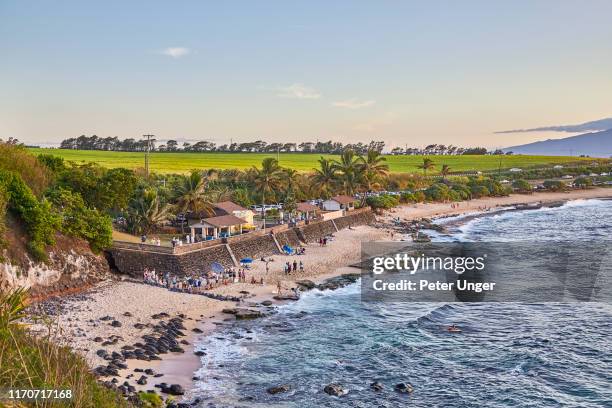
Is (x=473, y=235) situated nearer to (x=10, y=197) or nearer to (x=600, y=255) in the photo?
(x=600, y=255)

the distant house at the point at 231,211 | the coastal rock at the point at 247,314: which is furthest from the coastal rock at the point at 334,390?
the distant house at the point at 231,211

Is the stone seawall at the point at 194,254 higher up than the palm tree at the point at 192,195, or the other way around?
the palm tree at the point at 192,195

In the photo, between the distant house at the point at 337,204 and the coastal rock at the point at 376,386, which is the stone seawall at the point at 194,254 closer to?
the distant house at the point at 337,204

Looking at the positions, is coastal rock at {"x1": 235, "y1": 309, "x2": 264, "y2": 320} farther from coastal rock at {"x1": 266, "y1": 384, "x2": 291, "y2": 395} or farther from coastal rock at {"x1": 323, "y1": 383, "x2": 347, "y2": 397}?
coastal rock at {"x1": 323, "y1": 383, "x2": 347, "y2": 397}

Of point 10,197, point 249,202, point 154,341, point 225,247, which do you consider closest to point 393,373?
point 154,341

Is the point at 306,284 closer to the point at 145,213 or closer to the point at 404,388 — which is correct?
the point at 145,213

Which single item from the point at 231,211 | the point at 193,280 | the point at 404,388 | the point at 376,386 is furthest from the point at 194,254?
the point at 404,388

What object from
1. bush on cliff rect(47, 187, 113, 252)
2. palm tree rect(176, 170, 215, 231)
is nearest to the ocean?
bush on cliff rect(47, 187, 113, 252)
